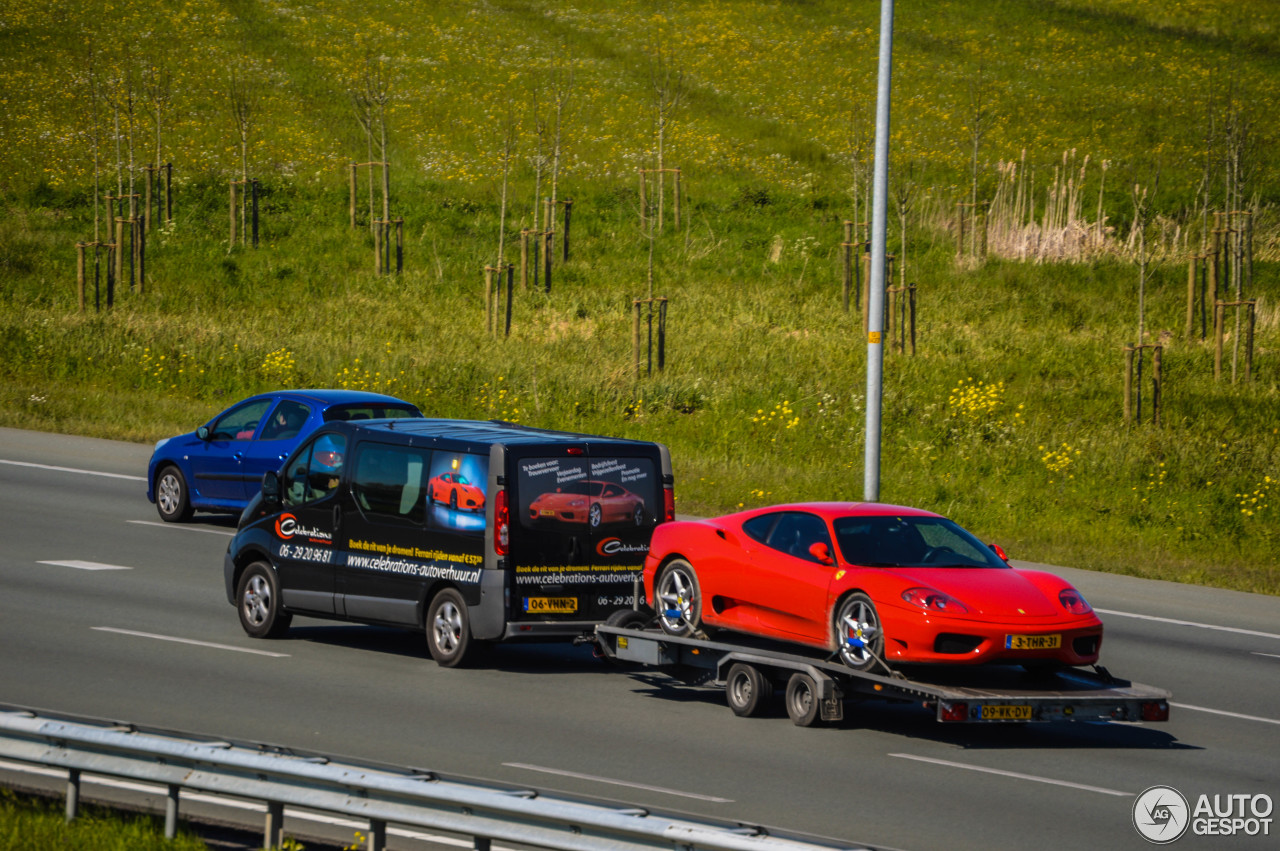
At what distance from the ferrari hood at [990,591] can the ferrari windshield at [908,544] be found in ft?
0.81

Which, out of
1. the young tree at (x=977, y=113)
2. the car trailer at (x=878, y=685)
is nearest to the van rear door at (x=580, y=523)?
the car trailer at (x=878, y=685)

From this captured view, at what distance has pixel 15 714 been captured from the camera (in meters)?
7.56

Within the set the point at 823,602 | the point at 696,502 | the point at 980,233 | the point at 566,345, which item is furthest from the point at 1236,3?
the point at 823,602

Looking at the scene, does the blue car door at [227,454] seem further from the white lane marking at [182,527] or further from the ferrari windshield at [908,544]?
the ferrari windshield at [908,544]

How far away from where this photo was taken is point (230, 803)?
8469mm

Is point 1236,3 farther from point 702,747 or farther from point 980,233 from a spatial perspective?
point 702,747

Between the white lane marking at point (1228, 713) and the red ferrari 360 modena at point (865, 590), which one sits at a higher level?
the red ferrari 360 modena at point (865, 590)

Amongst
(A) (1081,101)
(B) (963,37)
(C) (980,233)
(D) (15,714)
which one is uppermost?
(B) (963,37)

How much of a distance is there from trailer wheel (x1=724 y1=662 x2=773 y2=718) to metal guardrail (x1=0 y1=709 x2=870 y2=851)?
4559mm

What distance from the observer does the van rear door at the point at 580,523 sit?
12.2 metres

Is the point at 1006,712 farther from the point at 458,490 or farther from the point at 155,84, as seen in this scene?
the point at 155,84

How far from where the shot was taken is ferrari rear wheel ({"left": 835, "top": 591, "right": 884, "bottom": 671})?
34.6 feet

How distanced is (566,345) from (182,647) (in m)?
20.3

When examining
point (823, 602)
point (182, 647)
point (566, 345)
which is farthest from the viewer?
point (566, 345)
